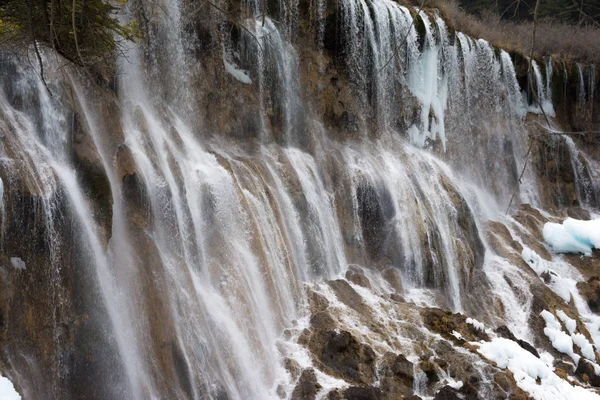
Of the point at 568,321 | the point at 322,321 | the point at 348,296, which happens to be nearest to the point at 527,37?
the point at 568,321

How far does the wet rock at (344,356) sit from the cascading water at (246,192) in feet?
1.23

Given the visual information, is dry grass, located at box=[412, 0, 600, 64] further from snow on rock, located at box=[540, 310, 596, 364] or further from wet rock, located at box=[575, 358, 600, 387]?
wet rock, located at box=[575, 358, 600, 387]

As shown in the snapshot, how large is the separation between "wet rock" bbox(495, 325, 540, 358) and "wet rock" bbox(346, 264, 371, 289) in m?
2.46

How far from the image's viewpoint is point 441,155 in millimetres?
16484

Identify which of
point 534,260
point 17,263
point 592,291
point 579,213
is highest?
point 17,263

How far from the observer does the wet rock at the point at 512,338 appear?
10.2m

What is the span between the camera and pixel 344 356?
340 inches

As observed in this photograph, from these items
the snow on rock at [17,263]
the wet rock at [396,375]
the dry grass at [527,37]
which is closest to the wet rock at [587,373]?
the wet rock at [396,375]

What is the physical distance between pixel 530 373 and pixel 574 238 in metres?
7.33

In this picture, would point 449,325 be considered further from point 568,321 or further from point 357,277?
point 568,321

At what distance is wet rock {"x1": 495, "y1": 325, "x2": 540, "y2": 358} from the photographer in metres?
10.2

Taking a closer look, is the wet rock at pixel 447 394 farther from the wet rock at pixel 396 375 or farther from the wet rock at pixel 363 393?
the wet rock at pixel 363 393

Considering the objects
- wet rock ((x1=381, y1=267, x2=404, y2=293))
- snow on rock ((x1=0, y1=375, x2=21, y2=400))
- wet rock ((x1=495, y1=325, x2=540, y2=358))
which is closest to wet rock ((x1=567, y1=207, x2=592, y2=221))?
wet rock ((x1=495, y1=325, x2=540, y2=358))

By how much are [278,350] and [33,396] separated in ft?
11.8
